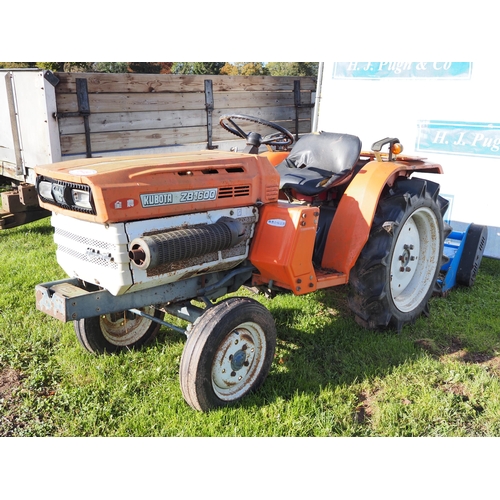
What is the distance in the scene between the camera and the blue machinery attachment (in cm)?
464

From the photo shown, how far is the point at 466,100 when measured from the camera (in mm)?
5602

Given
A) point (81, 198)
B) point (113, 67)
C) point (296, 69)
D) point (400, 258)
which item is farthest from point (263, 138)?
point (296, 69)

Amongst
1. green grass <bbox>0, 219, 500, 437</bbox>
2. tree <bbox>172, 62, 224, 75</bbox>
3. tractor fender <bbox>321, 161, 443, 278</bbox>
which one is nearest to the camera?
green grass <bbox>0, 219, 500, 437</bbox>

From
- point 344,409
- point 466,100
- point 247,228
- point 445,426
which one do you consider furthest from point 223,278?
point 466,100

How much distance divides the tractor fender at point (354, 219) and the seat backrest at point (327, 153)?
0.15m

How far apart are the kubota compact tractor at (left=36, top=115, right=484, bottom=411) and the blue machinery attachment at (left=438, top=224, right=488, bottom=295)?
625 millimetres

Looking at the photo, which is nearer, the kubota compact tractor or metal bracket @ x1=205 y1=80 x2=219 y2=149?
the kubota compact tractor

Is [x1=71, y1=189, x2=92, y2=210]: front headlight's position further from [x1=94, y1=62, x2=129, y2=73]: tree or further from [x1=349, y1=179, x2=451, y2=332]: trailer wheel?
[x1=94, y1=62, x2=129, y2=73]: tree

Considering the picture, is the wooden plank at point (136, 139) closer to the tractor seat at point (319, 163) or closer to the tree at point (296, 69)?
the tractor seat at point (319, 163)

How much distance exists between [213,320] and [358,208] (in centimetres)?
131

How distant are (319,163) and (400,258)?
36.0 inches

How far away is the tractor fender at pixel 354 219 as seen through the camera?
3.48 metres

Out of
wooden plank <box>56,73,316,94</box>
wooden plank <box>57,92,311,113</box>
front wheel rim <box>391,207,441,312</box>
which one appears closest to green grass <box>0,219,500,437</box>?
front wheel rim <box>391,207,441,312</box>

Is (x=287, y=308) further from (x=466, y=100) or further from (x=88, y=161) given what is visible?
(x=466, y=100)
